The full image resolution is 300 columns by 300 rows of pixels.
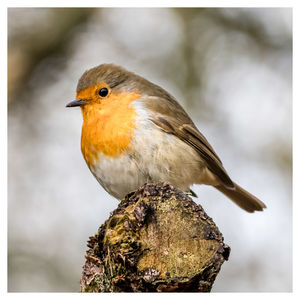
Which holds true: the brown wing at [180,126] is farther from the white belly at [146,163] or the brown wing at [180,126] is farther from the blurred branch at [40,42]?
the blurred branch at [40,42]

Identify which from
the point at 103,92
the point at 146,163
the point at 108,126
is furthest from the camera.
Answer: the point at 103,92

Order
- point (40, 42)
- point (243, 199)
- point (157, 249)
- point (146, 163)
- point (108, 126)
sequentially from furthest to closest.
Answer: point (40, 42) → point (243, 199) → point (108, 126) → point (146, 163) → point (157, 249)

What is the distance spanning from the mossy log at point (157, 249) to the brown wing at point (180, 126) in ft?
4.35

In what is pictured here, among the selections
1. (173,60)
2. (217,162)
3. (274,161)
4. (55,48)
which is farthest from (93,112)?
(274,161)

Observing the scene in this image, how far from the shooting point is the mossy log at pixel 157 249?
2016 mm

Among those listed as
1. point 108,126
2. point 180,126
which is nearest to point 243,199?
point 180,126

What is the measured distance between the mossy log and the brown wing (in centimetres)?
133

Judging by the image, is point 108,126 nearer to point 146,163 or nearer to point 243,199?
point 146,163

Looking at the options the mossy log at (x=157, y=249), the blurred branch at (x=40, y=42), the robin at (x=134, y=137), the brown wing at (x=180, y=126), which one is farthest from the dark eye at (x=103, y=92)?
the mossy log at (x=157, y=249)

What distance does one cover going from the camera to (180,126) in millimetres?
3699

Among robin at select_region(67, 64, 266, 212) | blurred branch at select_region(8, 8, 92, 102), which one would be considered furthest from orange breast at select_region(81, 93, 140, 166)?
blurred branch at select_region(8, 8, 92, 102)

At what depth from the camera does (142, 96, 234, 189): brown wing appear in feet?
11.6

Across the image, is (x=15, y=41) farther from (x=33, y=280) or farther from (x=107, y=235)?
(x=107, y=235)

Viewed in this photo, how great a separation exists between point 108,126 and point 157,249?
1.45 meters
